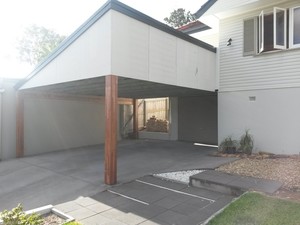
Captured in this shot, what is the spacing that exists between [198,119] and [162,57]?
6.53 m

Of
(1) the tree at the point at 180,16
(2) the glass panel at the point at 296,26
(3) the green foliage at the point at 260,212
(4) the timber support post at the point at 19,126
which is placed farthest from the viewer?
(1) the tree at the point at 180,16

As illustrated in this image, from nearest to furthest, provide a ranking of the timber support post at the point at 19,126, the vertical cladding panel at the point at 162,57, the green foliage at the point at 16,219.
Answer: the green foliage at the point at 16,219 < the vertical cladding panel at the point at 162,57 < the timber support post at the point at 19,126

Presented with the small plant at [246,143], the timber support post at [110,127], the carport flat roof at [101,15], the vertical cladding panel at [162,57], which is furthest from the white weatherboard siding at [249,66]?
the timber support post at [110,127]

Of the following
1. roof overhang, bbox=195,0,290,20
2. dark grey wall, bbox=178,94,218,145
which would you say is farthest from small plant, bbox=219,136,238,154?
roof overhang, bbox=195,0,290,20

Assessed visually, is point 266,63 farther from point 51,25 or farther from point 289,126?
point 51,25

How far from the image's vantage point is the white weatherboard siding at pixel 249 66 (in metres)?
8.27

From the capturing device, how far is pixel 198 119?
1341 cm

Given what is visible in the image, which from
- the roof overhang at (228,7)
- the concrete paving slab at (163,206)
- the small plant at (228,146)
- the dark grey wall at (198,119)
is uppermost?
the roof overhang at (228,7)

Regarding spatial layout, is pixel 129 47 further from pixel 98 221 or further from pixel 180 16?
pixel 180 16

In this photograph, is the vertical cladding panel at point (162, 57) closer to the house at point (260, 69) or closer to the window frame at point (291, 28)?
the house at point (260, 69)

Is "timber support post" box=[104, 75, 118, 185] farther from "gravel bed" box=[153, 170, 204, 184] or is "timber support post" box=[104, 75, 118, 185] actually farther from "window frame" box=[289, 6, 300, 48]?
"window frame" box=[289, 6, 300, 48]

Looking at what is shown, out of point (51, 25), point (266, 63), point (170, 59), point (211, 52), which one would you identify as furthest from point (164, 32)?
point (51, 25)

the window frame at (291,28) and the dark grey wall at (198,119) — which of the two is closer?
the window frame at (291,28)

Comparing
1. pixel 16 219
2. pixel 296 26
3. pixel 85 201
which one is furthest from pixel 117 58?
pixel 296 26
